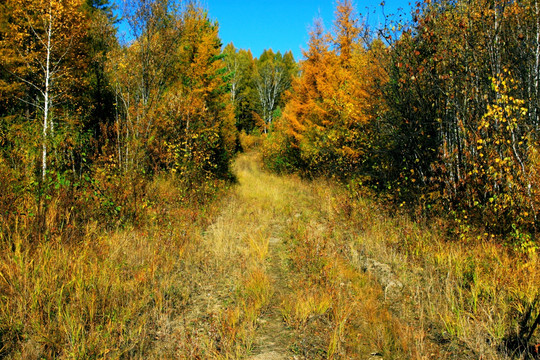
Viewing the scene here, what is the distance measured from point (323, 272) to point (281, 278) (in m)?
0.73

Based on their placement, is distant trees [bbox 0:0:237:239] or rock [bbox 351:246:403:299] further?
distant trees [bbox 0:0:237:239]

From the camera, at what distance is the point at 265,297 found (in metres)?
4.37

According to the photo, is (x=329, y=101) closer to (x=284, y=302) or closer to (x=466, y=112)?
(x=466, y=112)

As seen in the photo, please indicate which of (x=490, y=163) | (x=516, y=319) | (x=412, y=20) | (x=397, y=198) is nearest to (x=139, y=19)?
(x=412, y=20)

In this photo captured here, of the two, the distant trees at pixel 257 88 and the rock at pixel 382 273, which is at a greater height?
the distant trees at pixel 257 88

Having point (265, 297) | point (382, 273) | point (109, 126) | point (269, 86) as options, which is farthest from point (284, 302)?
point (269, 86)

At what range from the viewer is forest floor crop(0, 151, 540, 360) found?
3.13m

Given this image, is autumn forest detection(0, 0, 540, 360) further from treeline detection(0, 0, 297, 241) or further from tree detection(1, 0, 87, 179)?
tree detection(1, 0, 87, 179)

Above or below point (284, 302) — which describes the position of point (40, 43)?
above

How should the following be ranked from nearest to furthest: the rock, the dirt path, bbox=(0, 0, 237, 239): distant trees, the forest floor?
the forest floor → the dirt path → the rock → bbox=(0, 0, 237, 239): distant trees

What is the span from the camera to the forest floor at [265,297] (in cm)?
313

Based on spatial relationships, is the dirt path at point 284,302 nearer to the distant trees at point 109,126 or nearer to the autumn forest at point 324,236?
the autumn forest at point 324,236

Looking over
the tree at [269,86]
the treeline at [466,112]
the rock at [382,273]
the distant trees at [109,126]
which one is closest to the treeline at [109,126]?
the distant trees at [109,126]

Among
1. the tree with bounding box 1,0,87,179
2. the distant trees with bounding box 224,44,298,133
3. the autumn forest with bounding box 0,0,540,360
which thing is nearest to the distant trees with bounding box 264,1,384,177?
the autumn forest with bounding box 0,0,540,360
